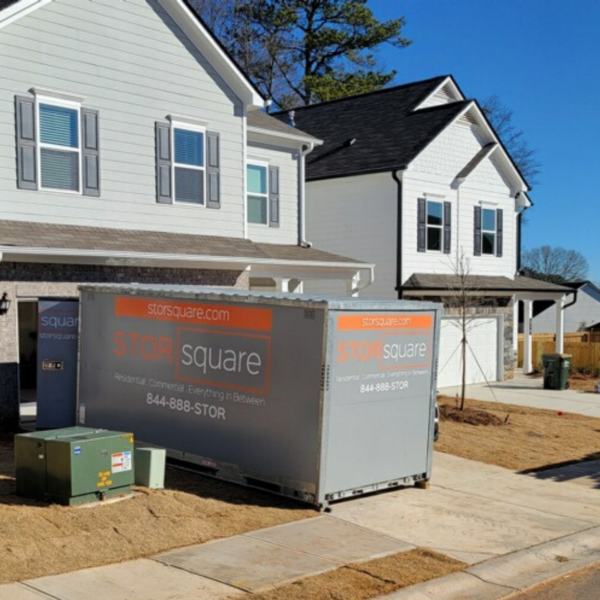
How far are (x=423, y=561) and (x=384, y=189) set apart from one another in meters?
17.0

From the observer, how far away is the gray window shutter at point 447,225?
25.8 metres

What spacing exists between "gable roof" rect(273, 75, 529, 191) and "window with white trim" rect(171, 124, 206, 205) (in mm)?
8031

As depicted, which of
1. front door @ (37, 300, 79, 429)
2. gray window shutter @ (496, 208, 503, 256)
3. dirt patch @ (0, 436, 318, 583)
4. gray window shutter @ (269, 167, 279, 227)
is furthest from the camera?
gray window shutter @ (496, 208, 503, 256)

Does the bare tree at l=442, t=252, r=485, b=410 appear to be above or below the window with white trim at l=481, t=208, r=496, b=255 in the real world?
below

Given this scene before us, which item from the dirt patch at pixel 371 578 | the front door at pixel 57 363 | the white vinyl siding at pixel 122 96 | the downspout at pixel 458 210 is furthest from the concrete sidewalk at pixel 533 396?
the dirt patch at pixel 371 578

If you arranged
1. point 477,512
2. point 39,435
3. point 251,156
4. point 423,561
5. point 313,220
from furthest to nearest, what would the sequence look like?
point 313,220, point 251,156, point 477,512, point 39,435, point 423,561

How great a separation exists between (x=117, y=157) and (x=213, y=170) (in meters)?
2.34

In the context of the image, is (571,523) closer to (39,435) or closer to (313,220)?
(39,435)

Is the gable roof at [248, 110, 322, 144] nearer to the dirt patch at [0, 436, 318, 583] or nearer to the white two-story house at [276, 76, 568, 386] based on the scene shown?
the white two-story house at [276, 76, 568, 386]

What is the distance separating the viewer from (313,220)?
2619cm

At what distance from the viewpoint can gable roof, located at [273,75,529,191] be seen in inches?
990

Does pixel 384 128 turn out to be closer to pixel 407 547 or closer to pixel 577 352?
pixel 577 352

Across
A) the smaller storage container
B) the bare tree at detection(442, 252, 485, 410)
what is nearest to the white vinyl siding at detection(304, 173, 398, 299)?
the bare tree at detection(442, 252, 485, 410)

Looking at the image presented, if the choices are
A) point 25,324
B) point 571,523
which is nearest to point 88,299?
point 571,523
